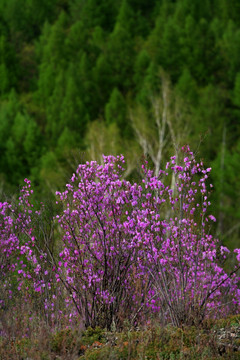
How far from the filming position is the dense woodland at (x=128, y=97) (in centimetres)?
3475

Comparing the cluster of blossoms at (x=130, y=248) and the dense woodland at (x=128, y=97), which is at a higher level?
the dense woodland at (x=128, y=97)

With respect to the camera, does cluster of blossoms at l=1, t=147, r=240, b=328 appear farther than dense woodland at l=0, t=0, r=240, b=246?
No

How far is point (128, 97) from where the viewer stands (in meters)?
52.1

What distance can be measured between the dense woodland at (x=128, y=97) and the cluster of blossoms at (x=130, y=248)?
824 inches

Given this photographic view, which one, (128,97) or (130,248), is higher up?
(128,97)

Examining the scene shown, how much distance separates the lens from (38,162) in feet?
147

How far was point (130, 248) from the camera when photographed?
26.1 ft

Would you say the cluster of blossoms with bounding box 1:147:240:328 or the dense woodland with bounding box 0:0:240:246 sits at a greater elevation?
the dense woodland with bounding box 0:0:240:246

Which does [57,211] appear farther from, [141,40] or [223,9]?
[223,9]

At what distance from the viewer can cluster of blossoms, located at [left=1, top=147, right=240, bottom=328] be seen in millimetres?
7645

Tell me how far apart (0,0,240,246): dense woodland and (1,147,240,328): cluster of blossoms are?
68.6 ft

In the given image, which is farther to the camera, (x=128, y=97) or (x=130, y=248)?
(x=128, y=97)

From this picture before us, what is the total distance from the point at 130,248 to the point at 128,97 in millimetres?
44794

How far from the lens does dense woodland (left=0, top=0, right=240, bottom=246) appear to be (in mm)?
34750
